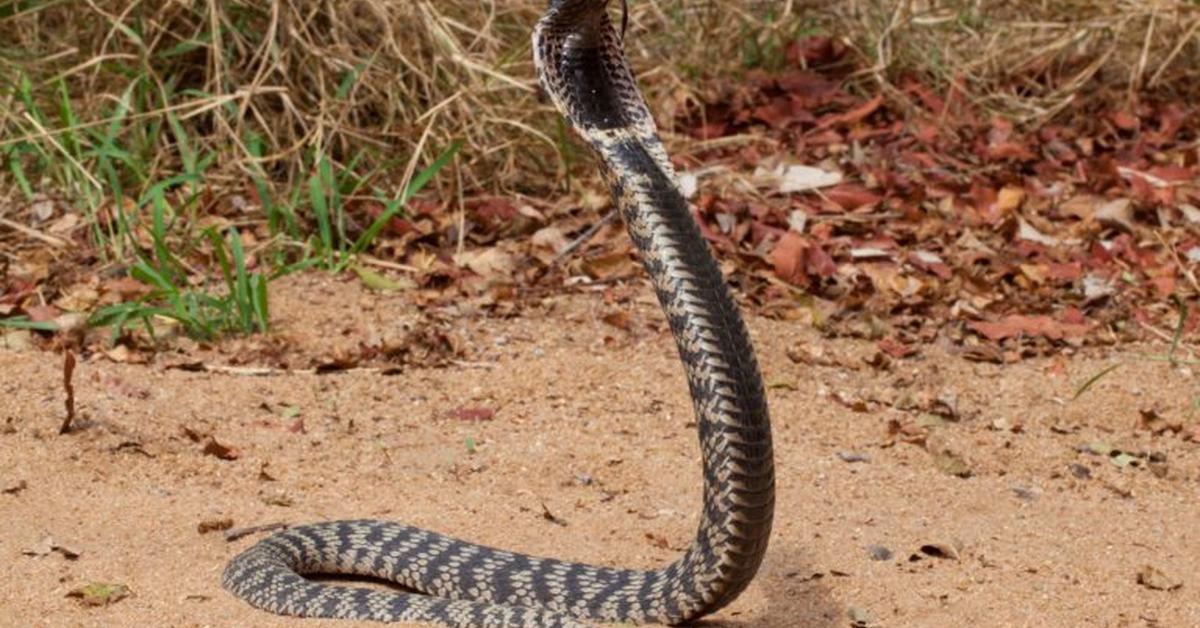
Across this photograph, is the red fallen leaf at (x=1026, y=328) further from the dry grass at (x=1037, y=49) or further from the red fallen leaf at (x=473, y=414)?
the dry grass at (x=1037, y=49)

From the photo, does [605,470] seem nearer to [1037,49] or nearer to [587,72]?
[587,72]

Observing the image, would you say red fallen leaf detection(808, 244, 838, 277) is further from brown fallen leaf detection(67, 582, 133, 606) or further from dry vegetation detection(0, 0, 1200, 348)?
brown fallen leaf detection(67, 582, 133, 606)

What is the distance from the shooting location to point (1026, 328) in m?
7.47

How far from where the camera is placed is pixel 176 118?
8.04m

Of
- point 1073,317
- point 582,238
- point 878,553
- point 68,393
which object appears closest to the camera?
point 878,553

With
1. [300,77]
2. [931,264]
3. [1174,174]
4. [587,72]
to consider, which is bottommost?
[1174,174]

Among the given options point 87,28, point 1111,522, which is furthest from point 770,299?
point 87,28

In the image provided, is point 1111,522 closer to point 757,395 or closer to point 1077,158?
point 757,395

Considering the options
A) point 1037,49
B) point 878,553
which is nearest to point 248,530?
point 878,553

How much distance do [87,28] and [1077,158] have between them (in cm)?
496

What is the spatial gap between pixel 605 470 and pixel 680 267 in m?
2.06

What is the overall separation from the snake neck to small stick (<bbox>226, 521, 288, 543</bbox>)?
5.62 ft

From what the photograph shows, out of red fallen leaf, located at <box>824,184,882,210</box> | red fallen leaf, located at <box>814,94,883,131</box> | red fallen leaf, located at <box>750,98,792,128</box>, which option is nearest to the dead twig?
red fallen leaf, located at <box>824,184,882,210</box>

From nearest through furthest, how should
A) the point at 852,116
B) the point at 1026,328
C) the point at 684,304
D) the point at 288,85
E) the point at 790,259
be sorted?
the point at 684,304 → the point at 1026,328 → the point at 790,259 → the point at 288,85 → the point at 852,116
